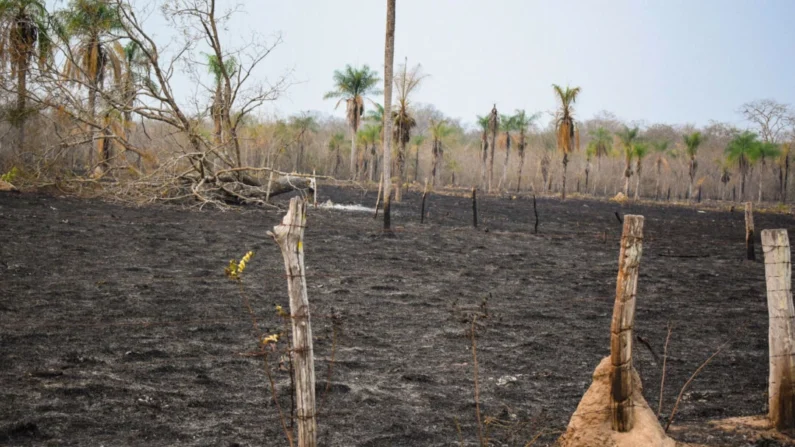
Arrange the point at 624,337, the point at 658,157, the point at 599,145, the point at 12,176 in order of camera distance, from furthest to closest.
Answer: the point at 658,157 < the point at 599,145 < the point at 12,176 < the point at 624,337

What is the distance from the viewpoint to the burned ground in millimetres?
5633

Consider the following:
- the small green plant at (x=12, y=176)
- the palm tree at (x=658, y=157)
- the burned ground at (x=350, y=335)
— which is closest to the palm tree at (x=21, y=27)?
the small green plant at (x=12, y=176)

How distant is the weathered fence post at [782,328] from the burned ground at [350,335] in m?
0.42

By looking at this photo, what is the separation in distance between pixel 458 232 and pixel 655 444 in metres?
16.1

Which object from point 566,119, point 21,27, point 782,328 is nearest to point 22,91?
point 21,27

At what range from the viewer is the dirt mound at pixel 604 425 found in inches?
178

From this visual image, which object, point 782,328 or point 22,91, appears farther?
point 22,91

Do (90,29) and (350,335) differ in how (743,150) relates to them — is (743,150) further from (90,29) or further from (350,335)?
(350,335)

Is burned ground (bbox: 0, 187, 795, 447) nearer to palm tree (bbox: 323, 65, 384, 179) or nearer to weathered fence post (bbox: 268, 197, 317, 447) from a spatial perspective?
weathered fence post (bbox: 268, 197, 317, 447)

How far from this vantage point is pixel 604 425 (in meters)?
4.72

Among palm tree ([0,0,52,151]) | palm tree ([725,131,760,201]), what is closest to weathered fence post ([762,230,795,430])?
palm tree ([0,0,52,151])

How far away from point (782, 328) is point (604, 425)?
5.54 feet

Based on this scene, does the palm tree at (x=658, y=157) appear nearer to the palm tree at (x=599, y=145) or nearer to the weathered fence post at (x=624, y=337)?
the palm tree at (x=599, y=145)

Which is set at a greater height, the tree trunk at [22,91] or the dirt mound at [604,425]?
the tree trunk at [22,91]
